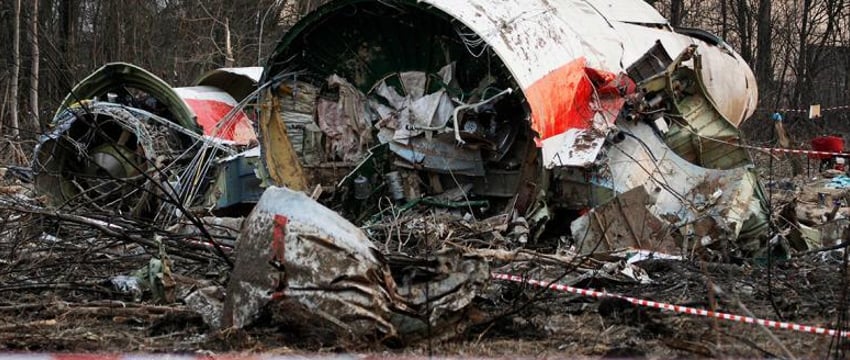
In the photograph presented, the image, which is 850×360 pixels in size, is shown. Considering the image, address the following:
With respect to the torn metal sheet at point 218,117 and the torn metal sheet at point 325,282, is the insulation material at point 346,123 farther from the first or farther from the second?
the torn metal sheet at point 325,282

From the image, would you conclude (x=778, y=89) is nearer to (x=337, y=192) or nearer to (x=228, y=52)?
(x=228, y=52)

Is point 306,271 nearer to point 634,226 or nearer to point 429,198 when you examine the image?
point 634,226

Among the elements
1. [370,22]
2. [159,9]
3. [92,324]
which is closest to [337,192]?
[370,22]

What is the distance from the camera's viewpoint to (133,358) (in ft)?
14.9

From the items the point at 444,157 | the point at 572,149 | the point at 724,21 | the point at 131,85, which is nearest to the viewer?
the point at 572,149

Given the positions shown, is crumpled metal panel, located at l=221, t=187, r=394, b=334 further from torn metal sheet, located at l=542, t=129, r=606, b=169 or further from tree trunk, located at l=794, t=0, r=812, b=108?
tree trunk, located at l=794, t=0, r=812, b=108

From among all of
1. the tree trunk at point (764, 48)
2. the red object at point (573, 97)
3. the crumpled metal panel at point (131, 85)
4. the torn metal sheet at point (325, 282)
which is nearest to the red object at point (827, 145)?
the red object at point (573, 97)

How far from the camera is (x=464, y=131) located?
355 inches

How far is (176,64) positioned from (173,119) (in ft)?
42.7

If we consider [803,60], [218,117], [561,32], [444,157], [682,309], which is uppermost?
[803,60]

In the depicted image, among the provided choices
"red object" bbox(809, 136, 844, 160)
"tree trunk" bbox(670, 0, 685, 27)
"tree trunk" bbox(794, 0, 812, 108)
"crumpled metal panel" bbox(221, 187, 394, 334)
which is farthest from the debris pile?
"tree trunk" bbox(794, 0, 812, 108)

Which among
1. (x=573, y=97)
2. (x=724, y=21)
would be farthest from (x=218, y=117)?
(x=724, y=21)

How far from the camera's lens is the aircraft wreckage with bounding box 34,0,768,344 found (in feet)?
28.2

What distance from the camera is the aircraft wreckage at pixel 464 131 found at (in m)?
8.59
